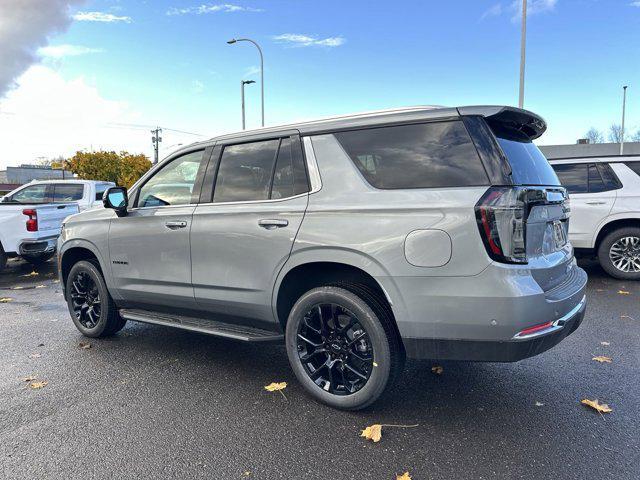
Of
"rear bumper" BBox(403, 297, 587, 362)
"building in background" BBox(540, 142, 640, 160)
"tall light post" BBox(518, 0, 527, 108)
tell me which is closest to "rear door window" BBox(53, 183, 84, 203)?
"rear bumper" BBox(403, 297, 587, 362)

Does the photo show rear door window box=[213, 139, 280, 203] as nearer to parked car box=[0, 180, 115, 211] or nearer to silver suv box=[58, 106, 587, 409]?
silver suv box=[58, 106, 587, 409]

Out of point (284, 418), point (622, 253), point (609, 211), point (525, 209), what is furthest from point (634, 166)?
point (284, 418)

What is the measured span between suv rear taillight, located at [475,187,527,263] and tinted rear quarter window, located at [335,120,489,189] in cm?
12

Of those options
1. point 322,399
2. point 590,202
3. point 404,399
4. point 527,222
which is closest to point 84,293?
point 322,399

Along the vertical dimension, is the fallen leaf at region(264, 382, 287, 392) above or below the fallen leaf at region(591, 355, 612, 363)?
below

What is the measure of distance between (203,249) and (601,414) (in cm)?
301

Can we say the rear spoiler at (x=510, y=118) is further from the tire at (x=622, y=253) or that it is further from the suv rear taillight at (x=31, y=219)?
the suv rear taillight at (x=31, y=219)

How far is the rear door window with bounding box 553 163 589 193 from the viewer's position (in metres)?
7.12

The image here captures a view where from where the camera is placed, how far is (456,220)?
254 cm

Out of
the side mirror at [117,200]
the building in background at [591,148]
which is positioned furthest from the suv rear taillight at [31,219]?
the building in background at [591,148]

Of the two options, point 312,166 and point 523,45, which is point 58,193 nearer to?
point 312,166

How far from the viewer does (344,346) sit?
3.01 m

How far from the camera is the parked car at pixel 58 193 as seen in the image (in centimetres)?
1043

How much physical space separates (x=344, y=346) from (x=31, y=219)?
7.55 m
